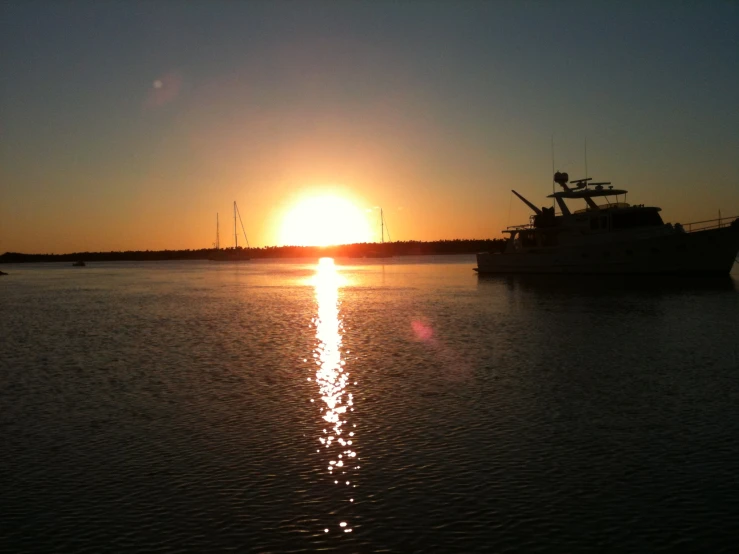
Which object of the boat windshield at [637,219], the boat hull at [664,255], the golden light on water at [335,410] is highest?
the boat windshield at [637,219]

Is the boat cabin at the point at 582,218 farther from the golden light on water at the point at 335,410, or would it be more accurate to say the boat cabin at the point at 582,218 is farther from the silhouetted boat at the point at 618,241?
the golden light on water at the point at 335,410

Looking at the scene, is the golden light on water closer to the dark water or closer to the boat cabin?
the dark water

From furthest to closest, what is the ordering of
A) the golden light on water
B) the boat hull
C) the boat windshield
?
the boat windshield, the boat hull, the golden light on water

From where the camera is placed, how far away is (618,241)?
48.2m

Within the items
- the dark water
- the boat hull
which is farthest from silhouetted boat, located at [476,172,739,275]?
the dark water

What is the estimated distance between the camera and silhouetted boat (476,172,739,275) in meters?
45.9

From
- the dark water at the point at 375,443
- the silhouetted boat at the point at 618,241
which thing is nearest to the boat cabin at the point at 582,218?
the silhouetted boat at the point at 618,241

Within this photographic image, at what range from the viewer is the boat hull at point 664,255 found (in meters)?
45.7

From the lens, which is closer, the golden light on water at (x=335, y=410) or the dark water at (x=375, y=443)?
the dark water at (x=375, y=443)

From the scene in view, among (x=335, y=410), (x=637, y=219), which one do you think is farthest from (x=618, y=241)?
(x=335, y=410)

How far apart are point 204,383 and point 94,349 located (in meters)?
7.24

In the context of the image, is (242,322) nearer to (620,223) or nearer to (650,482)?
(650,482)

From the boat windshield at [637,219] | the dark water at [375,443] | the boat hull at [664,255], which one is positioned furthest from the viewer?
the boat windshield at [637,219]

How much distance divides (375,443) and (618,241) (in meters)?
43.1
